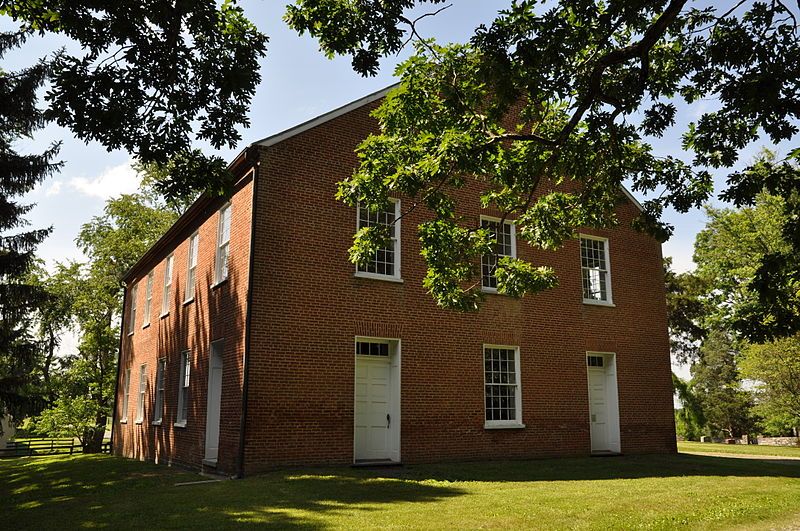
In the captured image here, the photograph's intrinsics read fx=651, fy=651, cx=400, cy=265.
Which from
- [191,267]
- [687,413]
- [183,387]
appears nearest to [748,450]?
[687,413]

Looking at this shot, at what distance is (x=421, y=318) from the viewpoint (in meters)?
15.3

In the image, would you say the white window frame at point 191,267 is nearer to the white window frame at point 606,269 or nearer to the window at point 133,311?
the window at point 133,311

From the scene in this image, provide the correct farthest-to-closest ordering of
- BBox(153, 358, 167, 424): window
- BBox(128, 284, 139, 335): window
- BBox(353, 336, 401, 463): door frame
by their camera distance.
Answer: BBox(128, 284, 139, 335): window
BBox(153, 358, 167, 424): window
BBox(353, 336, 401, 463): door frame

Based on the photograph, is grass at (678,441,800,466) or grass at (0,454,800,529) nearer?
grass at (0,454,800,529)

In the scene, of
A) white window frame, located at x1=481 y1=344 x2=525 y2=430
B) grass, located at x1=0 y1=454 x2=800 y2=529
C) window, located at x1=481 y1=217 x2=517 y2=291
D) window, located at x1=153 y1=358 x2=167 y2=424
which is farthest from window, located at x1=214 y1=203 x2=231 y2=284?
white window frame, located at x1=481 y1=344 x2=525 y2=430

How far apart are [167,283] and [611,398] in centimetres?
1416

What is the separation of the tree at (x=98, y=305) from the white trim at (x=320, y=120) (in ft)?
70.7

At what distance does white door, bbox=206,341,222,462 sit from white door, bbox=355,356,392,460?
3.44 metres

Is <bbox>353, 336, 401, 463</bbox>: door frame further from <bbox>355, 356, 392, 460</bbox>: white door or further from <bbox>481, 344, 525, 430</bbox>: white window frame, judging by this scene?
<bbox>481, 344, 525, 430</bbox>: white window frame

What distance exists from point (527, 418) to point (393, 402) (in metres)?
3.79

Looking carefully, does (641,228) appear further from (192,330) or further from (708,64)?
(192,330)

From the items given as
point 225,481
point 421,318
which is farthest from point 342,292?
point 225,481

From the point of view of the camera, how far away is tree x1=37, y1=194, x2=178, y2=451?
3094 cm

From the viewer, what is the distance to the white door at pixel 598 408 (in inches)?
707
